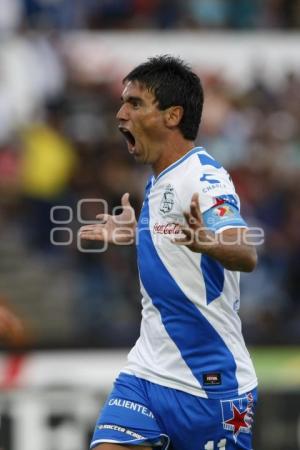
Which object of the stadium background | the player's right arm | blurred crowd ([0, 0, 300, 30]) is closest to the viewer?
the player's right arm

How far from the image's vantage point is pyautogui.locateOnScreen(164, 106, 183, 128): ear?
5.87 m

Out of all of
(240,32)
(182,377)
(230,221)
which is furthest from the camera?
(240,32)

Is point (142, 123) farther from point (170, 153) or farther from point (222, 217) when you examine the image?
point (222, 217)

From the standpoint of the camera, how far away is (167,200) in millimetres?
5699

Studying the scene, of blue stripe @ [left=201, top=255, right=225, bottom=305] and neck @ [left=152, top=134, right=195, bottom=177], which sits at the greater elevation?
neck @ [left=152, top=134, right=195, bottom=177]

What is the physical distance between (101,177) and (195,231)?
6578mm

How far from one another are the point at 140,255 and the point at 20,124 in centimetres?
617

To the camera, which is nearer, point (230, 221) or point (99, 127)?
point (230, 221)

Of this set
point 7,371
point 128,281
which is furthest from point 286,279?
point 7,371

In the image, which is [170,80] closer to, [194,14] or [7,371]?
[7,371]

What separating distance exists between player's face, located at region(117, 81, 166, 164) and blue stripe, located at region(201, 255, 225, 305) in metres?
0.66

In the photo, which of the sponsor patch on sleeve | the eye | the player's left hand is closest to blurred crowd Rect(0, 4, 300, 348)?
the eye

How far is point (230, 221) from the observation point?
520 centimetres

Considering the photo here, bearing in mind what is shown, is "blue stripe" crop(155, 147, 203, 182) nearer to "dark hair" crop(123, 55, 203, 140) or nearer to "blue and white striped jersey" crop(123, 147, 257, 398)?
"blue and white striped jersey" crop(123, 147, 257, 398)
